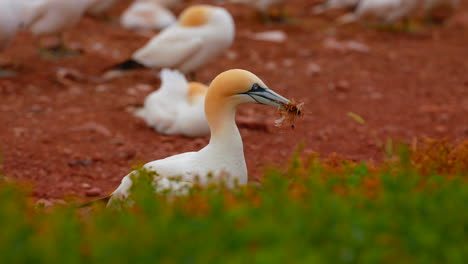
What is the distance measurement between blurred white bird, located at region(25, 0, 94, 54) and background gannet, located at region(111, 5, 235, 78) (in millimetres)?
1652

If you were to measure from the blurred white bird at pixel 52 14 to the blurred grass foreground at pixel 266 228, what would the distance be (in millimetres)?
7700

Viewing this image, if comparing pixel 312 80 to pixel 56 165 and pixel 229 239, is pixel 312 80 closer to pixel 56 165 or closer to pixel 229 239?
pixel 56 165

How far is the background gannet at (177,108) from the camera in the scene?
8.05m

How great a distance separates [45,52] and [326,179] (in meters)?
8.49

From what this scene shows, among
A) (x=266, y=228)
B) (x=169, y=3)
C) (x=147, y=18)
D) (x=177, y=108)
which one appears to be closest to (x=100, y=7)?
(x=147, y=18)

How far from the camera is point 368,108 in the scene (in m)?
9.74

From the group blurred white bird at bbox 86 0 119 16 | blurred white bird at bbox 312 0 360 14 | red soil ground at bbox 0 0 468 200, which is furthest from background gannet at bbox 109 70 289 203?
blurred white bird at bbox 312 0 360 14

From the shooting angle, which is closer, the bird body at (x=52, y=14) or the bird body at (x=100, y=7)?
the bird body at (x=52, y=14)

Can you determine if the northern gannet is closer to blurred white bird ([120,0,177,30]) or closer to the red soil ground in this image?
the red soil ground

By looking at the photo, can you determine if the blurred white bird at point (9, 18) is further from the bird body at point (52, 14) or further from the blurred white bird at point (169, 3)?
the blurred white bird at point (169, 3)

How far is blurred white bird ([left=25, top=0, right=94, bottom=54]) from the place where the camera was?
36.0 ft

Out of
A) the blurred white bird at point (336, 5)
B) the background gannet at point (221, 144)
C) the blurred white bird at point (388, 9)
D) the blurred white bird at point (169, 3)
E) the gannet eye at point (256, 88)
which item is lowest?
the blurred white bird at point (336, 5)

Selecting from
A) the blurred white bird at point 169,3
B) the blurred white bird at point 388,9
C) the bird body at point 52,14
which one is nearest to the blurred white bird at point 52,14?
the bird body at point 52,14

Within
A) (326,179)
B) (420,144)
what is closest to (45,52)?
(420,144)
